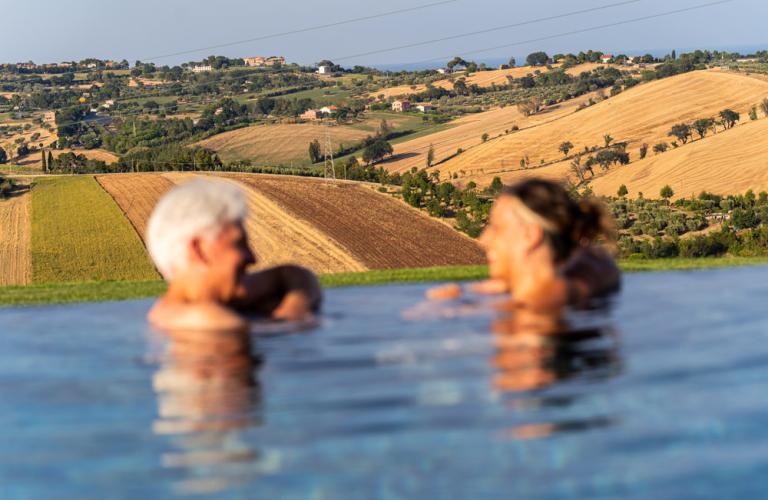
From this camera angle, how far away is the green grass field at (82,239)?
71000 millimetres

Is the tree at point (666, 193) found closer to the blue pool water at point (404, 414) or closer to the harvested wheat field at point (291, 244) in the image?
the harvested wheat field at point (291, 244)

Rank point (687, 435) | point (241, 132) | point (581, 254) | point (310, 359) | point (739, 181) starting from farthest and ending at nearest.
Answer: point (241, 132), point (739, 181), point (581, 254), point (310, 359), point (687, 435)

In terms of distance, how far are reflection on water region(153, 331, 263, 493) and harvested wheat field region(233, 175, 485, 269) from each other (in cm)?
6140

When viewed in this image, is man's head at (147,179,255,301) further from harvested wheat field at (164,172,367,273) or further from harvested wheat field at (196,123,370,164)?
harvested wheat field at (196,123,370,164)

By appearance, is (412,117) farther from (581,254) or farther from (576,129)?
(581,254)

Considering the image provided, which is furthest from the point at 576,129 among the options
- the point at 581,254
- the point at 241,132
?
the point at 581,254

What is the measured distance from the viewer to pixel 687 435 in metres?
4.12

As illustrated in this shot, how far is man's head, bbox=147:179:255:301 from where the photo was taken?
5426 mm

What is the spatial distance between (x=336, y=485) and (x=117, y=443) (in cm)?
111

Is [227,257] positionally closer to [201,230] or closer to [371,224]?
[201,230]

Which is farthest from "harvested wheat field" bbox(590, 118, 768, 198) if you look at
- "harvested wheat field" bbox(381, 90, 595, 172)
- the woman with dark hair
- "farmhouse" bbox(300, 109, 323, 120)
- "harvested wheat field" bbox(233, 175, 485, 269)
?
the woman with dark hair

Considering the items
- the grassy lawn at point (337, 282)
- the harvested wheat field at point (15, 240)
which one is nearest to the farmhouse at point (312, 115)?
the harvested wheat field at point (15, 240)

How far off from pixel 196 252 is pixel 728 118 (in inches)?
4830

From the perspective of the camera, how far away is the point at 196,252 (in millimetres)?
5477
